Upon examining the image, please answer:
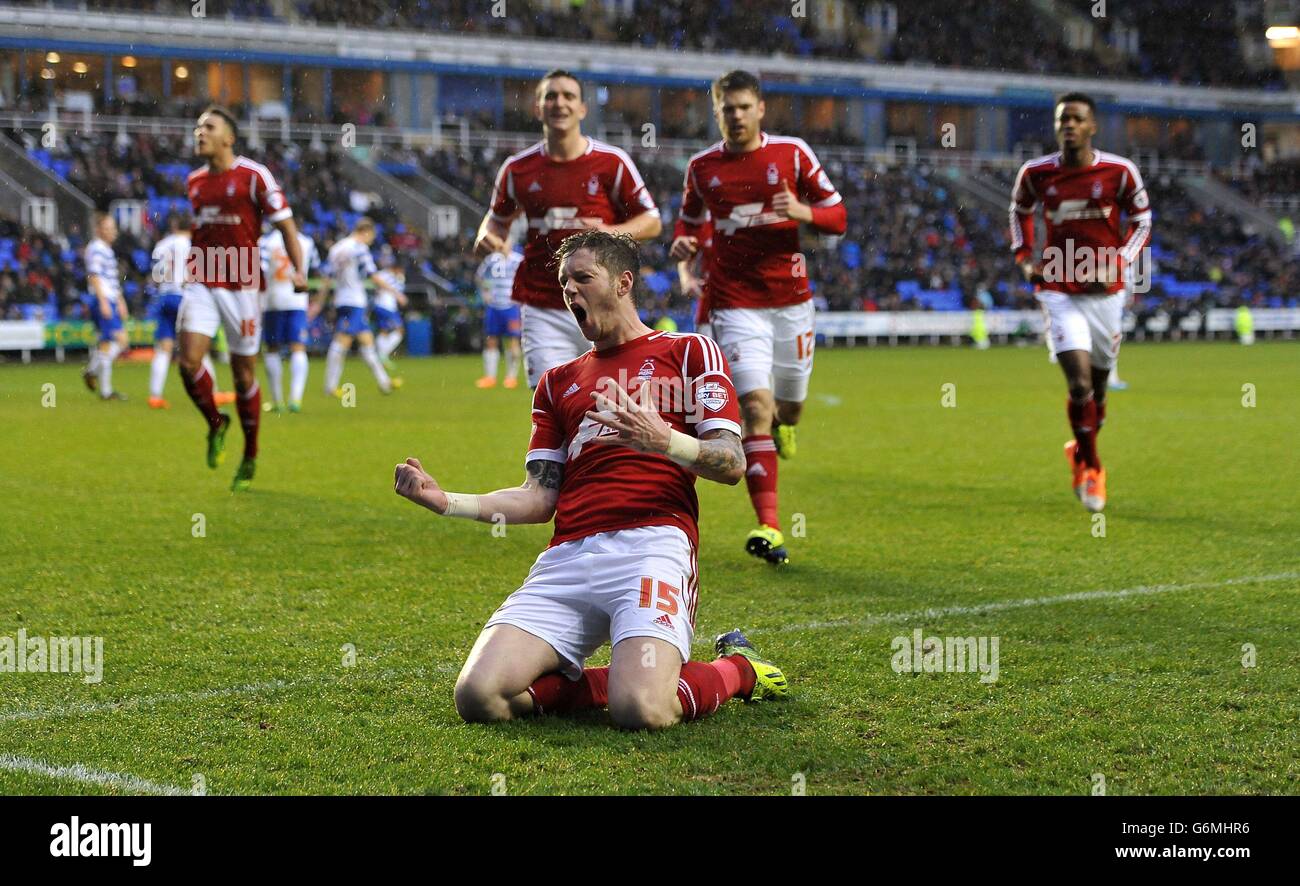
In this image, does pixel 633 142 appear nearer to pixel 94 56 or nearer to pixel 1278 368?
pixel 94 56

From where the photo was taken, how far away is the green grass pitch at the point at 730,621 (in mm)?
3988

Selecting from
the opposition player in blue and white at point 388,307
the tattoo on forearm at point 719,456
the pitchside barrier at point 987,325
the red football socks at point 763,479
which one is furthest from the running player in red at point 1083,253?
the pitchside barrier at point 987,325

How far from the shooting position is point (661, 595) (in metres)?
4.56

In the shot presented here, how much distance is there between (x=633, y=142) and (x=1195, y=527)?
127 feet

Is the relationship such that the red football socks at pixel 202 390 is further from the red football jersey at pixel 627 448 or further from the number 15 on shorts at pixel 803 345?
the red football jersey at pixel 627 448

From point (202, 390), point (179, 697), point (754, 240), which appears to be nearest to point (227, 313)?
point (202, 390)

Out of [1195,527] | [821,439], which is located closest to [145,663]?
[1195,527]

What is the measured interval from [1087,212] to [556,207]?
144 inches

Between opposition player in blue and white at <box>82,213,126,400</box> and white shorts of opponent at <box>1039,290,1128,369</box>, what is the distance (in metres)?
12.4

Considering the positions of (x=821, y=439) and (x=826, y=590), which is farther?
(x=821, y=439)

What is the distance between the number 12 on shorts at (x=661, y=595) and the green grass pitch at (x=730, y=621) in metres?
0.38

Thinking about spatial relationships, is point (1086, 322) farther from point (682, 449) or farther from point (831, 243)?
point (831, 243)
